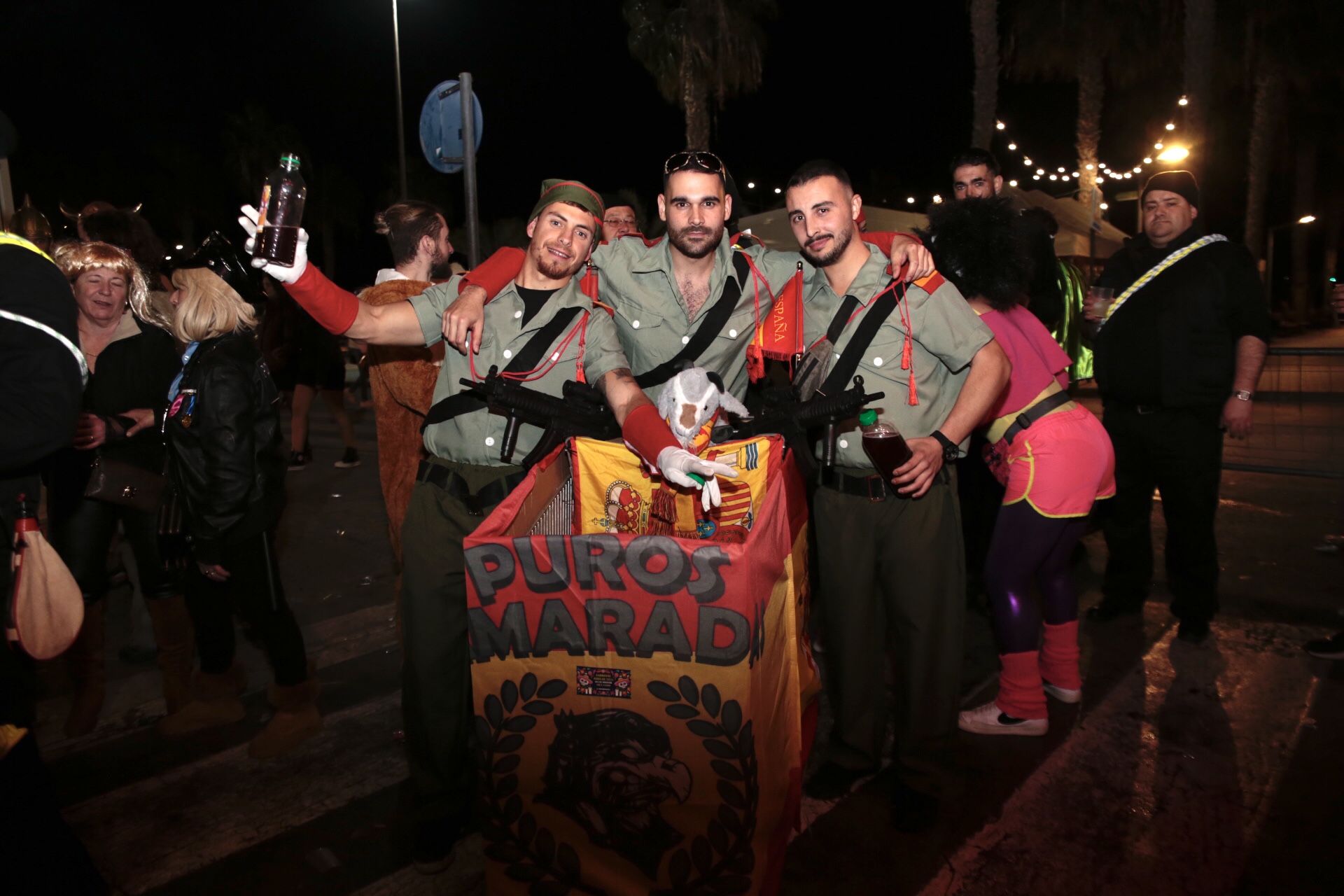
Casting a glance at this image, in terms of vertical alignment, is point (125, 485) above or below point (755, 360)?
below

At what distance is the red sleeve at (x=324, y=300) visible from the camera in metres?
2.60

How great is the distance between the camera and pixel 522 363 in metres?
3.00

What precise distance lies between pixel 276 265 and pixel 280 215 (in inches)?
5.6

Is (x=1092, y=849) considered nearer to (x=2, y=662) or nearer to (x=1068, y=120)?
(x=2, y=662)

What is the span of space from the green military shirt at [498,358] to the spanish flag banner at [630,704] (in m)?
0.60

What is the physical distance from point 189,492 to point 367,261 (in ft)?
239

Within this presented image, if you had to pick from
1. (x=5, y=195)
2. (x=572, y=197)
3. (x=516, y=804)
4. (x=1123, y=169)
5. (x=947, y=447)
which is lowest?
(x=516, y=804)

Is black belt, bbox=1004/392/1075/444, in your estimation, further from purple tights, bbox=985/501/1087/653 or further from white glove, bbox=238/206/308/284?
white glove, bbox=238/206/308/284

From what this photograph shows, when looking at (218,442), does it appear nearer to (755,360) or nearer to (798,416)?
(755,360)

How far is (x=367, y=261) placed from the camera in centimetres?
7069

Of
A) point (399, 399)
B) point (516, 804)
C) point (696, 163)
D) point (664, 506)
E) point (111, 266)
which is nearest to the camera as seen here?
point (516, 804)

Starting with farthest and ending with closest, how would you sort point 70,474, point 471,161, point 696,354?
point 471,161, point 70,474, point 696,354

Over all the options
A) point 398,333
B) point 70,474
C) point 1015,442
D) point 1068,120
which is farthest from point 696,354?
point 1068,120

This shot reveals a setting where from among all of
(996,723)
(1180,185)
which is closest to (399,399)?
(996,723)
